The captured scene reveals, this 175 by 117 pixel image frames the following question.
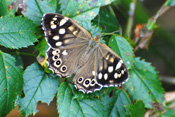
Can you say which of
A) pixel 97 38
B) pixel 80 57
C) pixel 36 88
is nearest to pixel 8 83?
pixel 36 88

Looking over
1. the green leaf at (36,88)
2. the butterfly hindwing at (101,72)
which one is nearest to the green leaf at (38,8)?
the green leaf at (36,88)

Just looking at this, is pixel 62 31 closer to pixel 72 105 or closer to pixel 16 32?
pixel 16 32

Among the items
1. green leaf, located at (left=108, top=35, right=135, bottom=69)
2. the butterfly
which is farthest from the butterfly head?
green leaf, located at (left=108, top=35, right=135, bottom=69)

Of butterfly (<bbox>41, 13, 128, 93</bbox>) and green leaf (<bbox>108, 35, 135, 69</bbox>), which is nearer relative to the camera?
butterfly (<bbox>41, 13, 128, 93</bbox>)

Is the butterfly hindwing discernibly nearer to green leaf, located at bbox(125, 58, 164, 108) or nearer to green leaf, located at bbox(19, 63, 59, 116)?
green leaf, located at bbox(19, 63, 59, 116)

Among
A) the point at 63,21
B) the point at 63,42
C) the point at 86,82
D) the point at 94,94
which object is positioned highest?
the point at 63,21
